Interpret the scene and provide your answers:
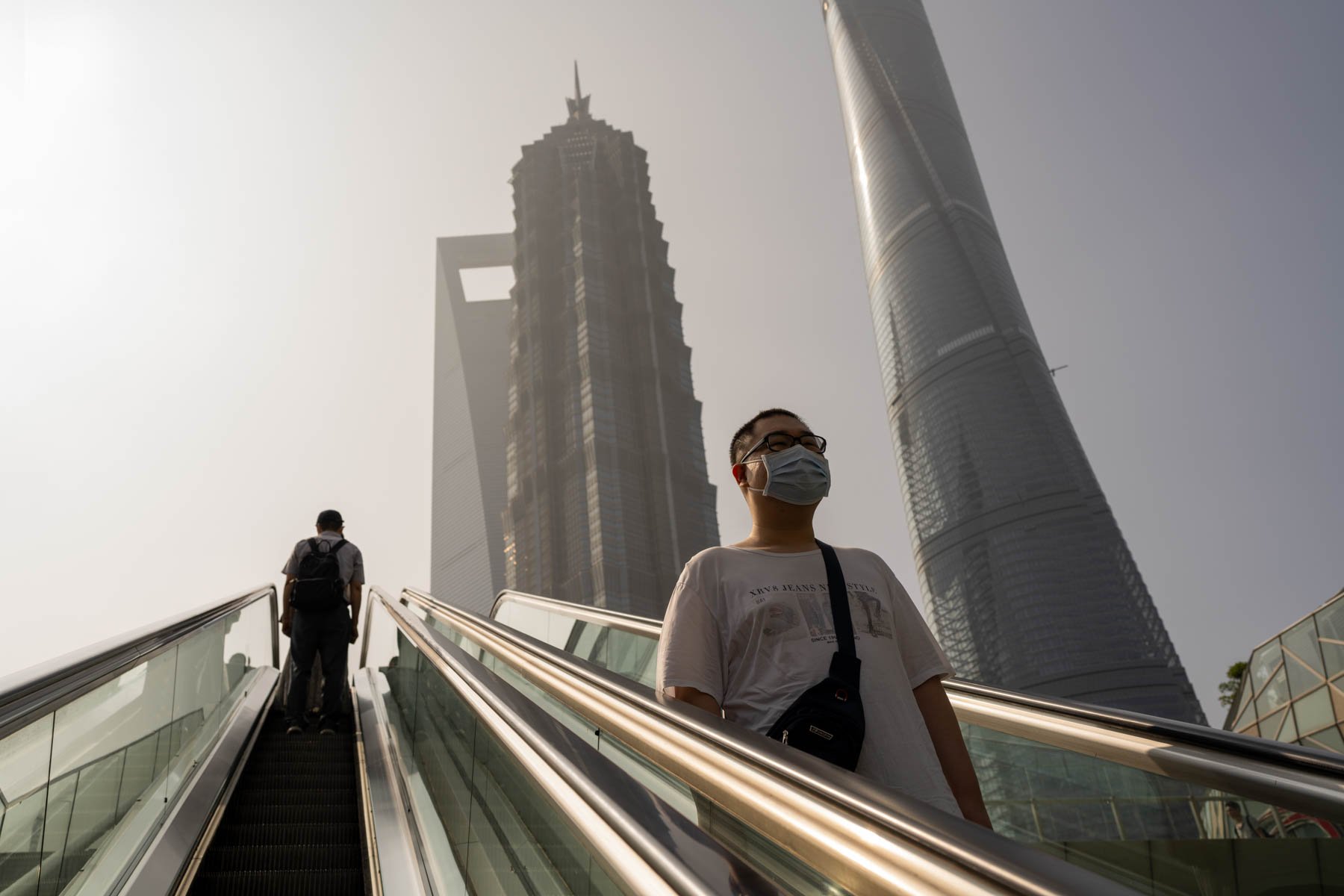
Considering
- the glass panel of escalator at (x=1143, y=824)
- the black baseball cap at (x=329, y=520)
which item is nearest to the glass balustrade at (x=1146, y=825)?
the glass panel of escalator at (x=1143, y=824)

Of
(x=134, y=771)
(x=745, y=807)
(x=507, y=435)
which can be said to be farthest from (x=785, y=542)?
(x=507, y=435)

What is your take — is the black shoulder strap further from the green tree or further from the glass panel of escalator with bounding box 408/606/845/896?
the green tree

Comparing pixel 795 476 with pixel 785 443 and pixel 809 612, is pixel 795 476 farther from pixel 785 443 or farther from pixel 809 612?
pixel 809 612

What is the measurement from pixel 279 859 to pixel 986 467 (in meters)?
50.5

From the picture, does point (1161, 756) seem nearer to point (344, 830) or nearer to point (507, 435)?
point (344, 830)

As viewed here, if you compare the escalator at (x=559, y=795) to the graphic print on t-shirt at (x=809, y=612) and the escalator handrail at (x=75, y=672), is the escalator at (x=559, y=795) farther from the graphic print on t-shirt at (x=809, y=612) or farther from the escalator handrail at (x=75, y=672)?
the graphic print on t-shirt at (x=809, y=612)

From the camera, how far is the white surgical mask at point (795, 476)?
1.82m

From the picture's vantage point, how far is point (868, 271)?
194 feet

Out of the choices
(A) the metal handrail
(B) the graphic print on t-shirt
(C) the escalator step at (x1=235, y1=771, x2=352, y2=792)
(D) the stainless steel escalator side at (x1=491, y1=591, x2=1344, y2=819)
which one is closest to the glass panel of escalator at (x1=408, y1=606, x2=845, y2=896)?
(B) the graphic print on t-shirt

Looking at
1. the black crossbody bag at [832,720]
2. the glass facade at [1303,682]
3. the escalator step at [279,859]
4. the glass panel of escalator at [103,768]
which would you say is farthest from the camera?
the glass facade at [1303,682]

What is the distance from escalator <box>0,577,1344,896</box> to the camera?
39.2 inches

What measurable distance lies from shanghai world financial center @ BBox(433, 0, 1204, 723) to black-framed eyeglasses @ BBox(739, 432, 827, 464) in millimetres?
42242

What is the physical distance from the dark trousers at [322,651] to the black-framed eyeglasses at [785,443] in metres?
4.39

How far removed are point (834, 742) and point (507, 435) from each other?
278 ft
